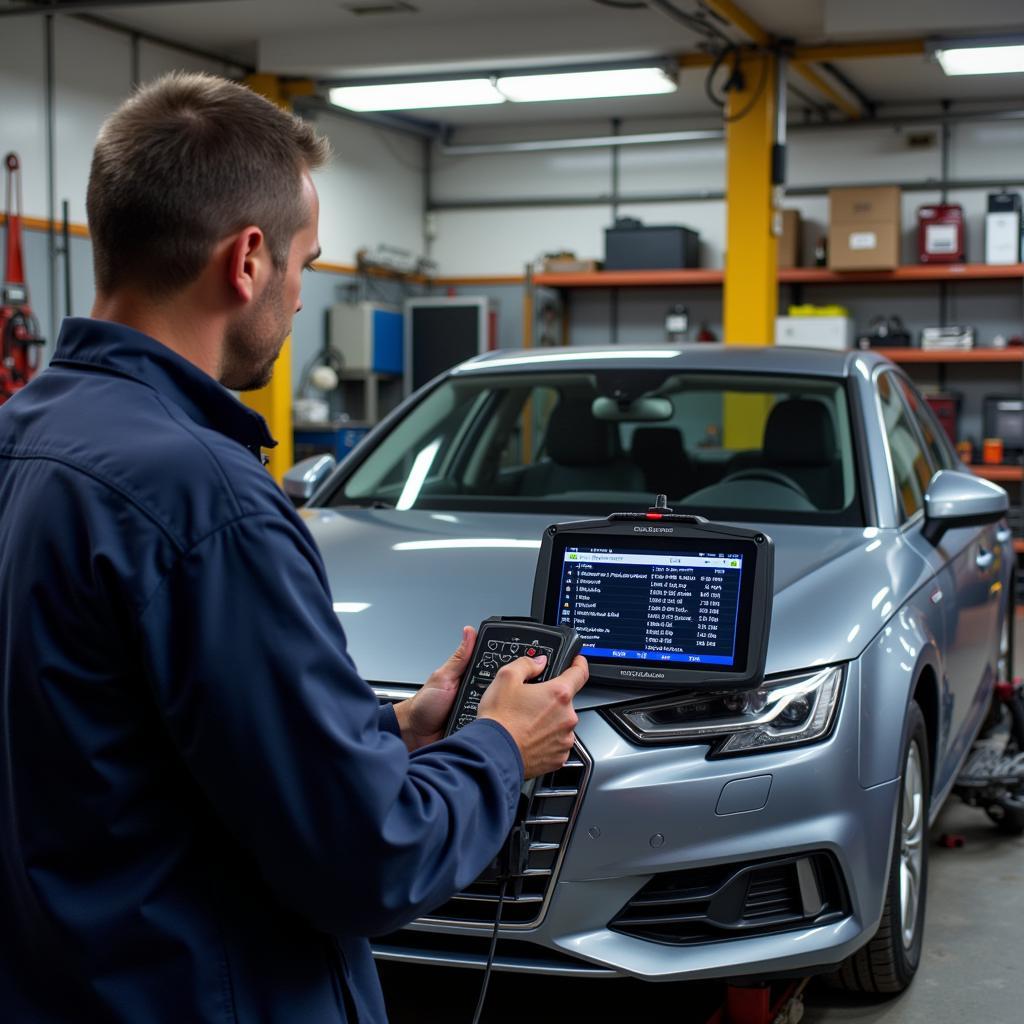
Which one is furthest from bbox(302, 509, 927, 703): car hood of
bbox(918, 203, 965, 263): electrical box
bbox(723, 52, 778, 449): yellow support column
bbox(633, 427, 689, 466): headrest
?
bbox(918, 203, 965, 263): electrical box

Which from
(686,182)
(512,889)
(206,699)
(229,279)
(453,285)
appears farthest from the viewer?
(453,285)

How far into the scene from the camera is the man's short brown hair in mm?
1119

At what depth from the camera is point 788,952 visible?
7.69 ft

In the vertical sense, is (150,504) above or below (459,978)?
above

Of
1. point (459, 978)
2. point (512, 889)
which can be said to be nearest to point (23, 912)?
point (512, 889)

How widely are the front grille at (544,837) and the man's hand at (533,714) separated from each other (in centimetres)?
89

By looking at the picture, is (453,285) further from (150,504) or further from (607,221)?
(150,504)

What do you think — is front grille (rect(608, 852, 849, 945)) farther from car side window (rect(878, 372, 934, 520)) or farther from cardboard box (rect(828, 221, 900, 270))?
cardboard box (rect(828, 221, 900, 270))

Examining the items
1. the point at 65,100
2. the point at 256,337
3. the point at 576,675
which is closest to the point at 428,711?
the point at 576,675

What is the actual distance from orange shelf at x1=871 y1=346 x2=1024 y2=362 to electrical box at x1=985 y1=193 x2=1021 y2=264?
0.71m

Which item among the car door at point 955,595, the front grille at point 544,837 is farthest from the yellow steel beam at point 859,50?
the front grille at point 544,837

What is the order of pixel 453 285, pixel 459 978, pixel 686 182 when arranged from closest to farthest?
pixel 459 978
pixel 686 182
pixel 453 285

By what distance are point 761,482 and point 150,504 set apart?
2595 millimetres

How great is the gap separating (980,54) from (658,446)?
6.12 meters
